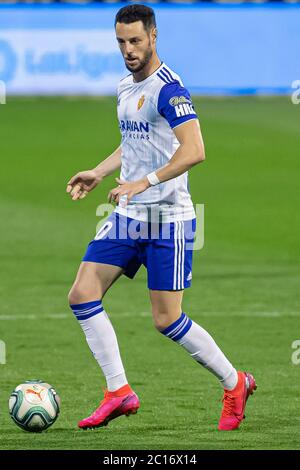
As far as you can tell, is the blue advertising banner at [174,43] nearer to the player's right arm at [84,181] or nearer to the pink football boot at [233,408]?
the player's right arm at [84,181]

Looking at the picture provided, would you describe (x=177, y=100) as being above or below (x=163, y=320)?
above

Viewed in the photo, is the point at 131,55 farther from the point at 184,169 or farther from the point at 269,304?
the point at 269,304

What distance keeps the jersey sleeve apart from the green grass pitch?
6.10 ft

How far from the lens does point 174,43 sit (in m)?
32.3

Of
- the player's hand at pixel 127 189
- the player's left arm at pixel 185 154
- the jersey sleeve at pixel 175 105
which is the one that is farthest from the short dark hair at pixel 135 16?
the player's hand at pixel 127 189

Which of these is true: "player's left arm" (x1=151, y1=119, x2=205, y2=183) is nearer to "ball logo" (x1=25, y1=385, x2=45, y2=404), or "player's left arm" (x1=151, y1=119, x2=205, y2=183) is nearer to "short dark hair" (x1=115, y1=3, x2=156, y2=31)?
"short dark hair" (x1=115, y1=3, x2=156, y2=31)

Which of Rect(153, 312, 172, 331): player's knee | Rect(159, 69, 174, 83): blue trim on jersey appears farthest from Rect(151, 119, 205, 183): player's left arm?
Rect(153, 312, 172, 331): player's knee

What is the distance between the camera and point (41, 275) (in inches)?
579

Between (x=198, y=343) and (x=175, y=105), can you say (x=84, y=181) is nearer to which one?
(x=175, y=105)

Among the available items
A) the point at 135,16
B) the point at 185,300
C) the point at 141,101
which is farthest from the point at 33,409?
the point at 185,300

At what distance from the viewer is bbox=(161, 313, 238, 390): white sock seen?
8.32m

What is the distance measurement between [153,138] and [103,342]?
1.30 metres
